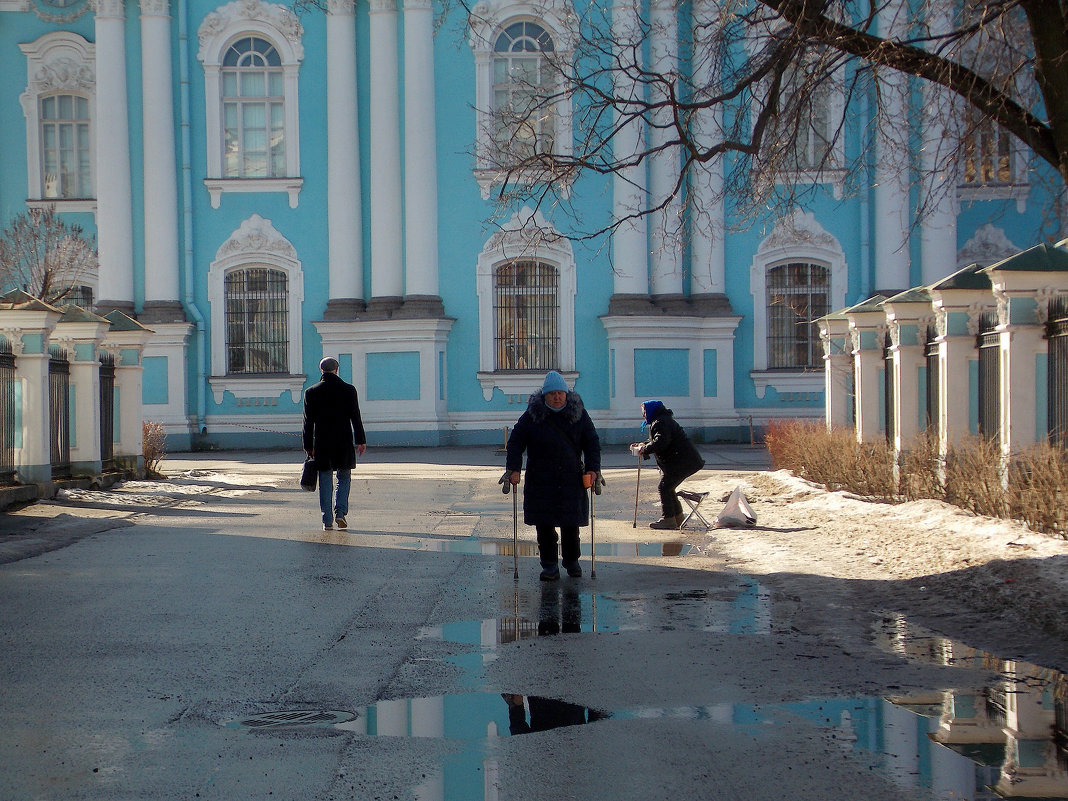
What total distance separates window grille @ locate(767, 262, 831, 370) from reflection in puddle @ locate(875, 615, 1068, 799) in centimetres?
2455

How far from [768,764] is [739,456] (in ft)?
68.9

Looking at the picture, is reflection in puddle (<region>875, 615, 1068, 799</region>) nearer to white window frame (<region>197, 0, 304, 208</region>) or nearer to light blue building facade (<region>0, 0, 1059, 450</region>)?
light blue building facade (<region>0, 0, 1059, 450</region>)

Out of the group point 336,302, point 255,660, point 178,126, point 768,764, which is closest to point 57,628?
point 255,660

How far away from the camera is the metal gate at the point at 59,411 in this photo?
646 inches

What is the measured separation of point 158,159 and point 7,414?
1699 centimetres

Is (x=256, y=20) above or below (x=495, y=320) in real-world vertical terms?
above

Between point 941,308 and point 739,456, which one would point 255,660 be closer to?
point 941,308

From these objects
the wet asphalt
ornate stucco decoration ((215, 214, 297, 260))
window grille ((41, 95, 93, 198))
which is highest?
window grille ((41, 95, 93, 198))

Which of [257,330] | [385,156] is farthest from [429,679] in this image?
Result: [257,330]

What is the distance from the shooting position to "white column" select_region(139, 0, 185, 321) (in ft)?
101

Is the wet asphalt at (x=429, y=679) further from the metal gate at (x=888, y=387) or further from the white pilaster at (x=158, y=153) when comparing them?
the white pilaster at (x=158, y=153)

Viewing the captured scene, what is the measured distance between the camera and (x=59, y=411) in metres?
16.7

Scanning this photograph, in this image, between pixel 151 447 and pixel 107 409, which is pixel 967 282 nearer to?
pixel 107 409

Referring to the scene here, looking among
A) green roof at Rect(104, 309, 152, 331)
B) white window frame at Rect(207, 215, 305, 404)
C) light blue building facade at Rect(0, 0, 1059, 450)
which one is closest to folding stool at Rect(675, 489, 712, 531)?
green roof at Rect(104, 309, 152, 331)
